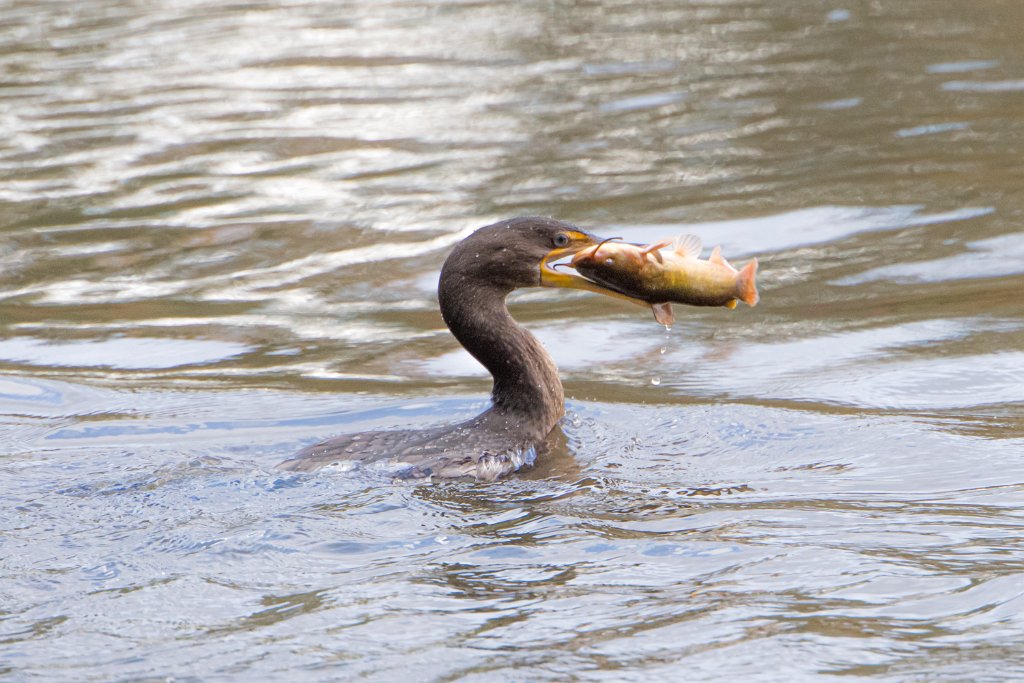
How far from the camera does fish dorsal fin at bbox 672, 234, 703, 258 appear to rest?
671 cm

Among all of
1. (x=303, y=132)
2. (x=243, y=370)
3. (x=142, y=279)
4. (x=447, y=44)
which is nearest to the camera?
(x=243, y=370)

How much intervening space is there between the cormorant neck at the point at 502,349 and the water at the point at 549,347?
0.86 feet

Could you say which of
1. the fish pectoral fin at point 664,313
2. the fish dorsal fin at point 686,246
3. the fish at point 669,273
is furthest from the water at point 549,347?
the fish dorsal fin at point 686,246

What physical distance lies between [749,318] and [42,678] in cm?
576

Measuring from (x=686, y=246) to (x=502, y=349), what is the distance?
1.06 m

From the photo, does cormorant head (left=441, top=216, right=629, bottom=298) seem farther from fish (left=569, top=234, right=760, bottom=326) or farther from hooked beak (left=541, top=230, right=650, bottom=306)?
fish (left=569, top=234, right=760, bottom=326)

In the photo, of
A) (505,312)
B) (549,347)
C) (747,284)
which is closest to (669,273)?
(747,284)

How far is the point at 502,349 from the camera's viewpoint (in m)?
7.18

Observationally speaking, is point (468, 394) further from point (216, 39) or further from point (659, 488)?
point (216, 39)

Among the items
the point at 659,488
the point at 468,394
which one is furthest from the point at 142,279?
the point at 659,488

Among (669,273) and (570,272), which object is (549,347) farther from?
(669,273)

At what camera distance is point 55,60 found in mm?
18891

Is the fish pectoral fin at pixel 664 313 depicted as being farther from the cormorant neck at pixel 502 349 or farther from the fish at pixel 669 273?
the cormorant neck at pixel 502 349

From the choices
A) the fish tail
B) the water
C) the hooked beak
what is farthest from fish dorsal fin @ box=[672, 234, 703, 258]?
the water
